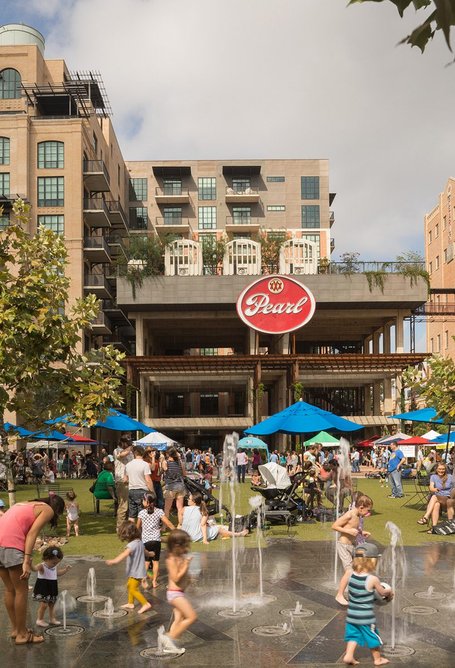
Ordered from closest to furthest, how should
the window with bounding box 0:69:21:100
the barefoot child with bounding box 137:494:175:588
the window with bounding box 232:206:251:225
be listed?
1. the barefoot child with bounding box 137:494:175:588
2. the window with bounding box 0:69:21:100
3. the window with bounding box 232:206:251:225

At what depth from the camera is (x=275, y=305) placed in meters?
52.4

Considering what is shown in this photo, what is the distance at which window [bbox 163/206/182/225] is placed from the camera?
8038 centimetres

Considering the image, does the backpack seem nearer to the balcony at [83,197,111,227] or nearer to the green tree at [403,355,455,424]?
the green tree at [403,355,455,424]

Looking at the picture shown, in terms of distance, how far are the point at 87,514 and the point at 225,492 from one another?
360 inches

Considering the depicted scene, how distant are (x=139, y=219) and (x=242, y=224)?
10909 mm

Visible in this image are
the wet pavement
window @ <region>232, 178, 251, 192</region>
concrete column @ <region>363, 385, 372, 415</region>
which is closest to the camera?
the wet pavement

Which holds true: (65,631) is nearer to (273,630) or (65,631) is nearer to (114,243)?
(273,630)

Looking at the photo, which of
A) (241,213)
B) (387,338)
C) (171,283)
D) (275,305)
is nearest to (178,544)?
(275,305)

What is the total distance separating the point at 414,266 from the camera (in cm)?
5472

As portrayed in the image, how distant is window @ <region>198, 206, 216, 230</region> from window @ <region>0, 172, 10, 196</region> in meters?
29.0

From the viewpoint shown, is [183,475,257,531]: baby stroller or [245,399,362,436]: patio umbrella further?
[245,399,362,436]: patio umbrella

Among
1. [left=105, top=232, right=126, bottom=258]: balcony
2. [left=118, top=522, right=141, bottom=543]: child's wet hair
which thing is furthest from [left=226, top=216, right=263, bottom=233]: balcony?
[left=118, top=522, right=141, bottom=543]: child's wet hair

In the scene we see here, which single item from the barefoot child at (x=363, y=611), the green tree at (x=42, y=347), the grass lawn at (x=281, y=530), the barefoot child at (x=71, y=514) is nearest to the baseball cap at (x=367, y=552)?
the barefoot child at (x=363, y=611)

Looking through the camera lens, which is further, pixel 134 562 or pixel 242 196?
pixel 242 196
